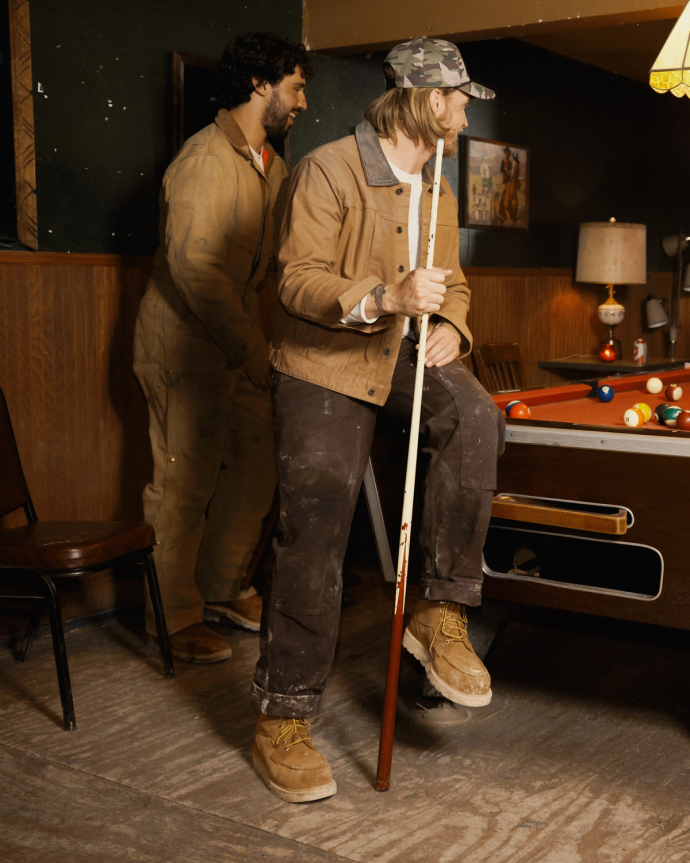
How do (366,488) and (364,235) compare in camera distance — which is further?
(366,488)

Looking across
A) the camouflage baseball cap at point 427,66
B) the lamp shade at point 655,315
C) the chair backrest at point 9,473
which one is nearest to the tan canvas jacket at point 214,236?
the chair backrest at point 9,473

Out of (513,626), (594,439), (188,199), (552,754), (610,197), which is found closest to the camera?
(594,439)

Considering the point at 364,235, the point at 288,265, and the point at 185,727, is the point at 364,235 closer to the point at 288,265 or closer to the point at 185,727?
the point at 288,265

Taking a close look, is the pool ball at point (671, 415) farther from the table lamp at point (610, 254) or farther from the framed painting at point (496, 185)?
the table lamp at point (610, 254)

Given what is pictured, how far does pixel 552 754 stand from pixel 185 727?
96cm

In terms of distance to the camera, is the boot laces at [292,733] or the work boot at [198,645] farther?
the work boot at [198,645]

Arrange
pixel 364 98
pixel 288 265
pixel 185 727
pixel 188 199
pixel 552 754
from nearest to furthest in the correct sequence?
pixel 288 265 < pixel 552 754 < pixel 185 727 < pixel 188 199 < pixel 364 98

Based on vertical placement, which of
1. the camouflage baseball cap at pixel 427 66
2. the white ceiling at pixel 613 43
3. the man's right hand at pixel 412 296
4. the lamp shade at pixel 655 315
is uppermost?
the white ceiling at pixel 613 43

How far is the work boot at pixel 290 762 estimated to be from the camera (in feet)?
7.39

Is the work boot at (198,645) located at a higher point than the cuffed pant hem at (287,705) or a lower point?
lower

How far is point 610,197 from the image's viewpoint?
693 centimetres

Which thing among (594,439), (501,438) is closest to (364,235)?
(501,438)

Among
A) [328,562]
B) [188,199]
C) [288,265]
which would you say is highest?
[188,199]

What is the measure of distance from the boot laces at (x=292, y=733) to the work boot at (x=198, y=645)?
88cm
